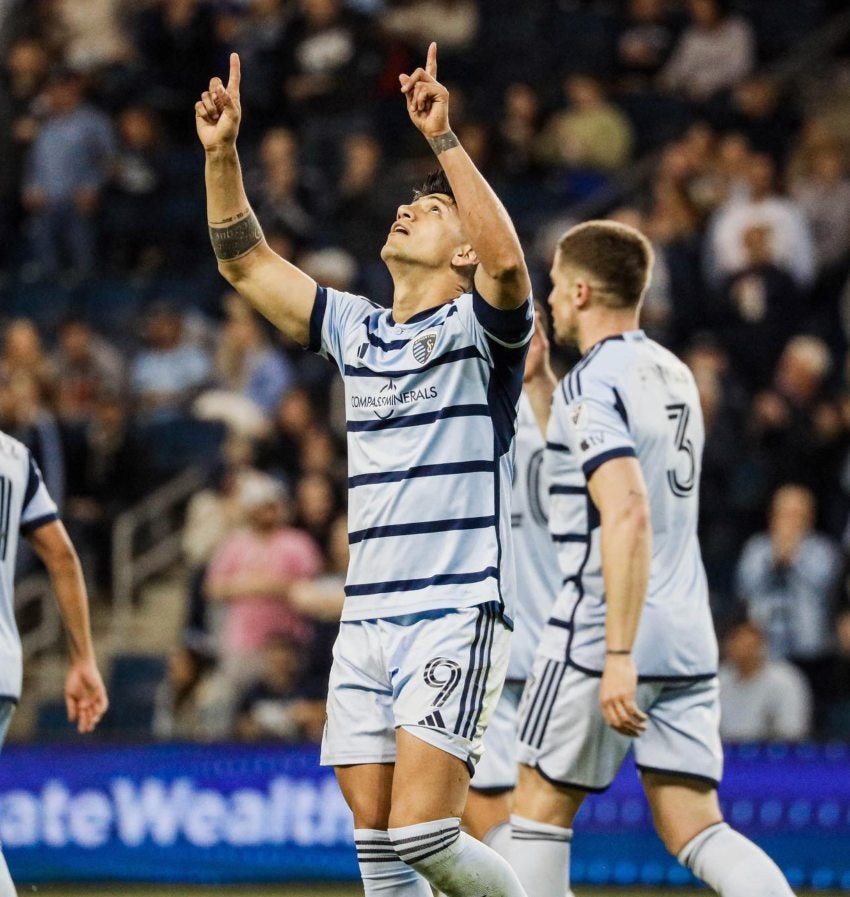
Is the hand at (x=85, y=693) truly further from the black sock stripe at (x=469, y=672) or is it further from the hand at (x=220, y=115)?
the hand at (x=220, y=115)

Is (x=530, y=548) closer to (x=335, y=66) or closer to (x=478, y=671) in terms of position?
(x=478, y=671)

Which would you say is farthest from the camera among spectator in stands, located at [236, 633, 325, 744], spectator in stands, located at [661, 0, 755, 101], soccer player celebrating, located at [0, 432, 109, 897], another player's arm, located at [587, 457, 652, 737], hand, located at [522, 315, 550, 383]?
spectator in stands, located at [661, 0, 755, 101]

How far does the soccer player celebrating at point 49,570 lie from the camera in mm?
5484

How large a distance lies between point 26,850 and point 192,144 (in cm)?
833

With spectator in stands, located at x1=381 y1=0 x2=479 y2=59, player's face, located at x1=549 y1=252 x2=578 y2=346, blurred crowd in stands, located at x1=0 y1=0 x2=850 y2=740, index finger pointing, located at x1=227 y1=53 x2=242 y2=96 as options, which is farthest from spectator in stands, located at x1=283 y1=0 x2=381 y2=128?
index finger pointing, located at x1=227 y1=53 x2=242 y2=96

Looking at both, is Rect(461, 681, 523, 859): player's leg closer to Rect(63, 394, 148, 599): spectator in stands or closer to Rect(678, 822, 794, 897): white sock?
Rect(678, 822, 794, 897): white sock

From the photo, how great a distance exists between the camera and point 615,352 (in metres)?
5.72

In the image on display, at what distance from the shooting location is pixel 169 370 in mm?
13391

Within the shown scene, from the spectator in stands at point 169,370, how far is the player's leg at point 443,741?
862 centimetres

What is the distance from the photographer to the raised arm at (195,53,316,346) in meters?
5.33

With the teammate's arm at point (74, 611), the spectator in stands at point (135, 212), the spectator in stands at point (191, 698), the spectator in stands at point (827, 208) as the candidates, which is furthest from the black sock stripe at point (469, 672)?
the spectator in stands at point (135, 212)

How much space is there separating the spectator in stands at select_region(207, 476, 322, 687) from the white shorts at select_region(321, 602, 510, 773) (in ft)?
18.9

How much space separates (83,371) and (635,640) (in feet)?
28.3

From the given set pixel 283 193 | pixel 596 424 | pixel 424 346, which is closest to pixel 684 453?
pixel 596 424
